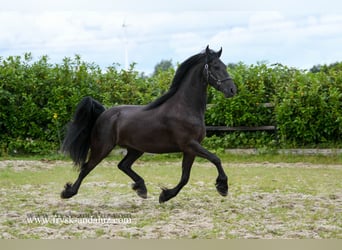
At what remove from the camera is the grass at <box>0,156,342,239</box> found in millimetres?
6020

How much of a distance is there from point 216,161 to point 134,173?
1368 mm

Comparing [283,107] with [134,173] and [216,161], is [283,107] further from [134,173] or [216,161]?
[216,161]

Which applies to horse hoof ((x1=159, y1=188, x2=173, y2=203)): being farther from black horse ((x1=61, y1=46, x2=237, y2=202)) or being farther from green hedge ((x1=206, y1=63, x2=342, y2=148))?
green hedge ((x1=206, y1=63, x2=342, y2=148))

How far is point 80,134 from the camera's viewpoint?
7.80 metres

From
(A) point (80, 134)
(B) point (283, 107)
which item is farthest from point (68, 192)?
(B) point (283, 107)

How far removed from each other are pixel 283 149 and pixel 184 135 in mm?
7082

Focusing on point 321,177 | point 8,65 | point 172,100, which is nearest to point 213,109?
point 321,177

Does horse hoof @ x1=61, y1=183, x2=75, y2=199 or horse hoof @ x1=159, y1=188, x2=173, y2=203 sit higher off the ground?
horse hoof @ x1=61, y1=183, x2=75, y2=199

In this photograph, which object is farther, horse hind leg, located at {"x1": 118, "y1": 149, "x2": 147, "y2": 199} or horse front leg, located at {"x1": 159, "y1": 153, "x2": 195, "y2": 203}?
horse hind leg, located at {"x1": 118, "y1": 149, "x2": 147, "y2": 199}

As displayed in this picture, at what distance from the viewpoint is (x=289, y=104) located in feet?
44.3

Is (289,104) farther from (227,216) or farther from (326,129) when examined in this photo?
(227,216)

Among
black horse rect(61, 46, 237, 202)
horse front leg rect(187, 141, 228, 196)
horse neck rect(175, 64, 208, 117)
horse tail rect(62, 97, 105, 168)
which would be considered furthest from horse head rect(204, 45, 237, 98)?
horse tail rect(62, 97, 105, 168)

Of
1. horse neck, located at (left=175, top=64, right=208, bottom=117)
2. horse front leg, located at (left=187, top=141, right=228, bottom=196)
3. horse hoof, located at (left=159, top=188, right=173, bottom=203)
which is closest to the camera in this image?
horse front leg, located at (left=187, top=141, right=228, bottom=196)

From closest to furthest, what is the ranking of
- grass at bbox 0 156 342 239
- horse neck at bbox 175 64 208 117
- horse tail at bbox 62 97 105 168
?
1. grass at bbox 0 156 342 239
2. horse neck at bbox 175 64 208 117
3. horse tail at bbox 62 97 105 168
